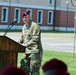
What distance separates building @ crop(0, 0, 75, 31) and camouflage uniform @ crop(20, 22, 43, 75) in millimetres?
52666

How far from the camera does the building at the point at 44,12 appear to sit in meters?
→ 62.6

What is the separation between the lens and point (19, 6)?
2512 inches

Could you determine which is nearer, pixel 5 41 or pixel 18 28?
pixel 5 41

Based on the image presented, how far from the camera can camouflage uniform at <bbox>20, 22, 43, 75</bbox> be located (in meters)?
9.35

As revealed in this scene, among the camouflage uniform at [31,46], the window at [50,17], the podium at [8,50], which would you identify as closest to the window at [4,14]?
the window at [50,17]

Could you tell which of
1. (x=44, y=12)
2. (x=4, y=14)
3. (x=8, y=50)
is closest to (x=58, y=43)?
(x=8, y=50)

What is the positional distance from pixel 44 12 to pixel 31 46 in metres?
58.0

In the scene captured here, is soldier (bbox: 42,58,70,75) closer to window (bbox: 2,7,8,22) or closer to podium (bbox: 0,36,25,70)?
podium (bbox: 0,36,25,70)

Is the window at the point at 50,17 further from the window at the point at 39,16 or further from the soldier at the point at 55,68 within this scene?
the soldier at the point at 55,68

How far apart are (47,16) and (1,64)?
5936cm

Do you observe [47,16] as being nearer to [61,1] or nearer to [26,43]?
[61,1]

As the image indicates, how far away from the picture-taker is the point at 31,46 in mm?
9461

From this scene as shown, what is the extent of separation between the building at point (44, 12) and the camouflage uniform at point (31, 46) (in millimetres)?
52666

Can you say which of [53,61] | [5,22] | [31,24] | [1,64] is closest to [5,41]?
[1,64]
